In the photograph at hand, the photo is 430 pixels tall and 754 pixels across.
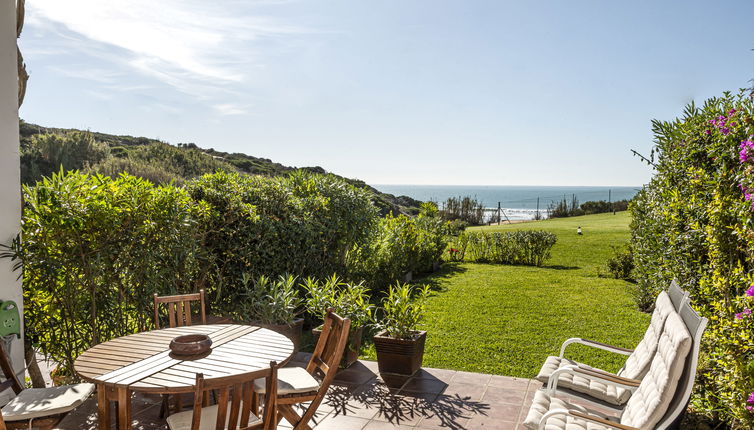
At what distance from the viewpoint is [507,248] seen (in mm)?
13734

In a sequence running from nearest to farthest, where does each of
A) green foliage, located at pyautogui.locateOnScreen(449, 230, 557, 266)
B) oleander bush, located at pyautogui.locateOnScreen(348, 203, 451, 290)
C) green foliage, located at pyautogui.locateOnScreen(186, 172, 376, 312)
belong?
green foliage, located at pyautogui.locateOnScreen(186, 172, 376, 312) → oleander bush, located at pyautogui.locateOnScreen(348, 203, 451, 290) → green foliage, located at pyautogui.locateOnScreen(449, 230, 557, 266)

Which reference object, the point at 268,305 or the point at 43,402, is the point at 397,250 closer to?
the point at 268,305

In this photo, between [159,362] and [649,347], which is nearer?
[159,362]

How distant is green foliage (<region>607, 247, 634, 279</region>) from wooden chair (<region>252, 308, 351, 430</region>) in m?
9.70

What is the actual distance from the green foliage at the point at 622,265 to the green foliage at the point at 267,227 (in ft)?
23.4

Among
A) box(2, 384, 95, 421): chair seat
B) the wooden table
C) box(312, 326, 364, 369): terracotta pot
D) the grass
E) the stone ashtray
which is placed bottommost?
the grass

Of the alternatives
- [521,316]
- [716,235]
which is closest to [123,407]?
[716,235]

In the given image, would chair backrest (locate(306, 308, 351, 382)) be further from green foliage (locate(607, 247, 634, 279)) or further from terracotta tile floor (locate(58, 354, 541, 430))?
green foliage (locate(607, 247, 634, 279))

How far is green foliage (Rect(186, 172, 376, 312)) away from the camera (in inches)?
227

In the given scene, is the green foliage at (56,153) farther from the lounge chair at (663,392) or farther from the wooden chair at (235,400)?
the lounge chair at (663,392)

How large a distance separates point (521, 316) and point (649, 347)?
4.53 meters

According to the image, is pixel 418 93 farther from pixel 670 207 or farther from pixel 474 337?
pixel 670 207

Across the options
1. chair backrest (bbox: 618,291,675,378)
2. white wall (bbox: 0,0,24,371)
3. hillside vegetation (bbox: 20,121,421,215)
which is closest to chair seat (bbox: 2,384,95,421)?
white wall (bbox: 0,0,24,371)

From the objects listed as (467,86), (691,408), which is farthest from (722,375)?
(467,86)
